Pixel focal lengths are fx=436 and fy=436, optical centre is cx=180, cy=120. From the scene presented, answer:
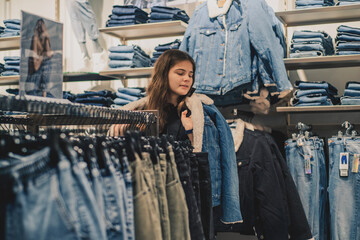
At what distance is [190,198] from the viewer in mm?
1396

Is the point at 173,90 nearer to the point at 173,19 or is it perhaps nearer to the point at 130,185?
the point at 173,19

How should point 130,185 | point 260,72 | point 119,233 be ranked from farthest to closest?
point 260,72, point 130,185, point 119,233

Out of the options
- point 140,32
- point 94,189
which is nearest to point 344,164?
point 140,32

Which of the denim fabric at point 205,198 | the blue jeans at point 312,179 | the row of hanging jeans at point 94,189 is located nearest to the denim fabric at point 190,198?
the row of hanging jeans at point 94,189

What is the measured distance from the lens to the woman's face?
268cm

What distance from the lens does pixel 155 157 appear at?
4.17ft

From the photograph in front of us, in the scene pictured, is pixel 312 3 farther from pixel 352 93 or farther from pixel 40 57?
pixel 40 57

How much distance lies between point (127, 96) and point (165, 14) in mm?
808

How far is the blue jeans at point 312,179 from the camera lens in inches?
124

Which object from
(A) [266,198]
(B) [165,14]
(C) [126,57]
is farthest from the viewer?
(C) [126,57]

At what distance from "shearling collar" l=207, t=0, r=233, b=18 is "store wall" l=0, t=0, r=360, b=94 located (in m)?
0.76

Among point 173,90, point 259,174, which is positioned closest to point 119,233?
point 173,90

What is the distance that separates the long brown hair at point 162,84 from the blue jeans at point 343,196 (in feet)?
4.15

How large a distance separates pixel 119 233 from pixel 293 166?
8.34ft
